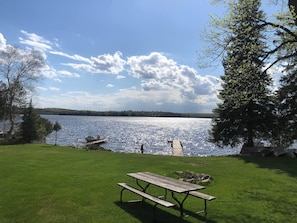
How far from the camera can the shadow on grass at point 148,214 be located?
23.2 feet

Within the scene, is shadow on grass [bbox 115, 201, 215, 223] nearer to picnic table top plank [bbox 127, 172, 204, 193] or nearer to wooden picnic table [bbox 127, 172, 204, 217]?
wooden picnic table [bbox 127, 172, 204, 217]

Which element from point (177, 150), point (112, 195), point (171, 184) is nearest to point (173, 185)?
point (171, 184)

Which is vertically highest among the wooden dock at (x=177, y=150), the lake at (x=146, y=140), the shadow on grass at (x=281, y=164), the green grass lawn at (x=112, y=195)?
the shadow on grass at (x=281, y=164)

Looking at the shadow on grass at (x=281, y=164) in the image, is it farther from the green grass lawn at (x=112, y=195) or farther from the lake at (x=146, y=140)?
the lake at (x=146, y=140)

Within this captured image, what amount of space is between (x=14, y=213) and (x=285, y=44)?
27.1ft

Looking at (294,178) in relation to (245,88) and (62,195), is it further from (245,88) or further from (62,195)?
(62,195)

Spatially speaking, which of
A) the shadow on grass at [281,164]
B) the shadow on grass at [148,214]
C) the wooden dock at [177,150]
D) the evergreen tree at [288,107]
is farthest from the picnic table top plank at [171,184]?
the wooden dock at [177,150]

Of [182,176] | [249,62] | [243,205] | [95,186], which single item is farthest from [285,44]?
[95,186]

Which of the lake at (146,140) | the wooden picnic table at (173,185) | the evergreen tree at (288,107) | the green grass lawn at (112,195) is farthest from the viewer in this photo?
the lake at (146,140)

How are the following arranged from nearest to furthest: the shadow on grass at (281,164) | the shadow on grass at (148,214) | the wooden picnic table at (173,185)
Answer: the wooden picnic table at (173,185) → the shadow on grass at (148,214) → the shadow on grass at (281,164)

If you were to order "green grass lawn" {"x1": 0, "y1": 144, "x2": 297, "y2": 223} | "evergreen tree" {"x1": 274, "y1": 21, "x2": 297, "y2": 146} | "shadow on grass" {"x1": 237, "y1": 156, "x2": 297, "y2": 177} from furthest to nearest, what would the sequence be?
"evergreen tree" {"x1": 274, "y1": 21, "x2": 297, "y2": 146}, "shadow on grass" {"x1": 237, "y1": 156, "x2": 297, "y2": 177}, "green grass lawn" {"x1": 0, "y1": 144, "x2": 297, "y2": 223}

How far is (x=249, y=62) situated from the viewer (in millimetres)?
9219

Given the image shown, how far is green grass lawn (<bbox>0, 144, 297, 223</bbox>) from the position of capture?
24.0 feet

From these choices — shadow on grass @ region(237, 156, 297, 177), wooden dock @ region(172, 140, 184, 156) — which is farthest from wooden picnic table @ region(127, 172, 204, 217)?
wooden dock @ region(172, 140, 184, 156)
